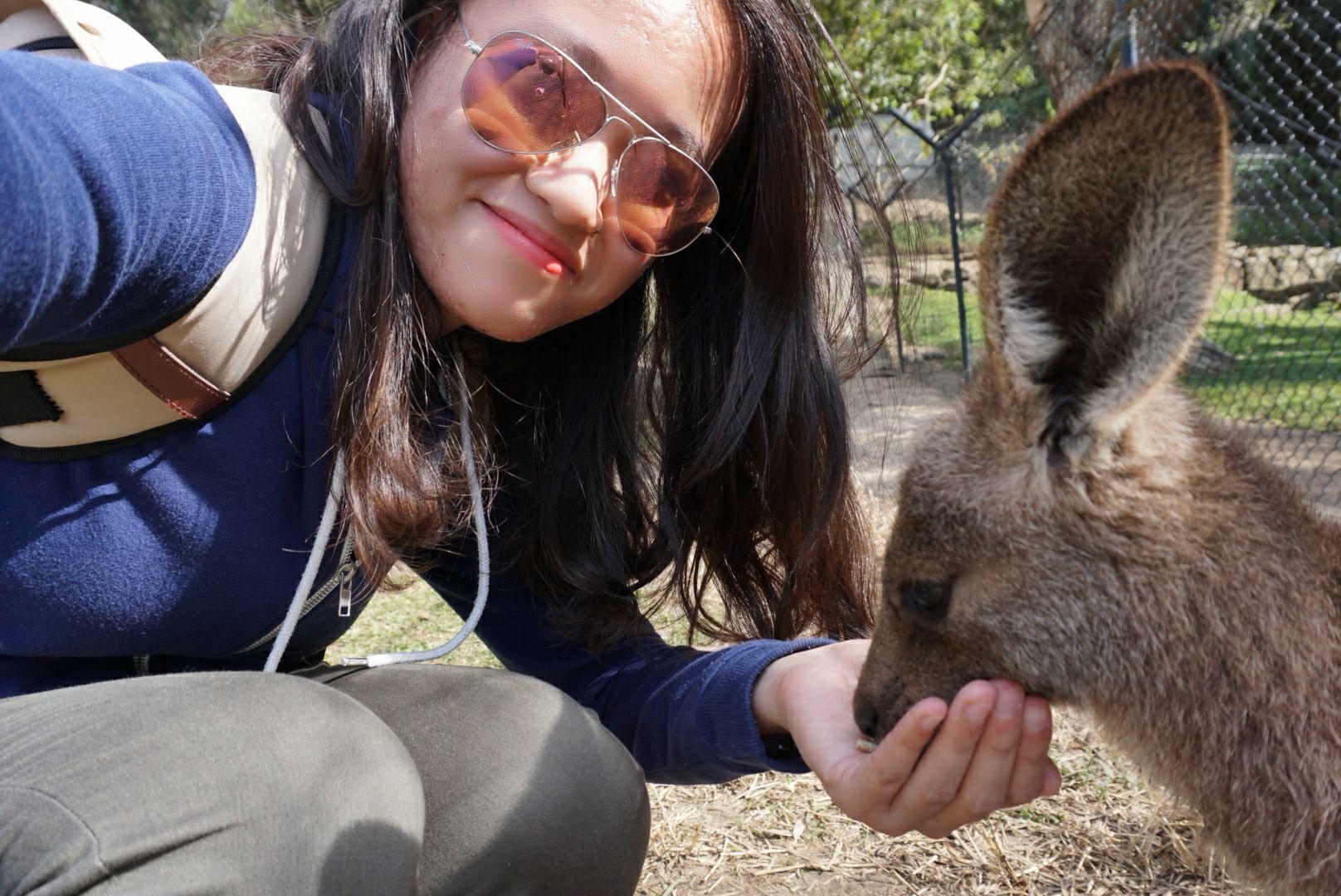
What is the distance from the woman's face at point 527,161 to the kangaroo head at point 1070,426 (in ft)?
2.02

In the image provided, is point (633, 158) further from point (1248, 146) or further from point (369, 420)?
point (1248, 146)

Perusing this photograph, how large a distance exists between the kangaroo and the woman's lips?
2.15 ft

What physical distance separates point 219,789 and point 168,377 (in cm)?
52

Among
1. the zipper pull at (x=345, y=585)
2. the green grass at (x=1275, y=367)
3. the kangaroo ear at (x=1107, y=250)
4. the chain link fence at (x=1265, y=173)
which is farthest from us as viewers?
the green grass at (x=1275, y=367)

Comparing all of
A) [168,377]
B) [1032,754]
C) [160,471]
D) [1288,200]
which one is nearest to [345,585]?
[160,471]

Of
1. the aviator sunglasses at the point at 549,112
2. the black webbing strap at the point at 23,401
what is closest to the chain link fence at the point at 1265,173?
the aviator sunglasses at the point at 549,112

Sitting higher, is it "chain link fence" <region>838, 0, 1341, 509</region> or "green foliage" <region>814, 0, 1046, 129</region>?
"green foliage" <region>814, 0, 1046, 129</region>

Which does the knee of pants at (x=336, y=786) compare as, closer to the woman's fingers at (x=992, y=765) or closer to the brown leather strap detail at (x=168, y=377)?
the brown leather strap detail at (x=168, y=377)

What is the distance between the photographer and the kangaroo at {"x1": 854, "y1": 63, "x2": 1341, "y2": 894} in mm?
1350

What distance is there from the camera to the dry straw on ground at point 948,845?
7.09ft

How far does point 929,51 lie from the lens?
17203 millimetres

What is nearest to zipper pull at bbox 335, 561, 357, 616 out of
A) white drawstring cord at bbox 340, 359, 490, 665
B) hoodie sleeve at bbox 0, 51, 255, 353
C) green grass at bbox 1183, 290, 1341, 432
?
white drawstring cord at bbox 340, 359, 490, 665

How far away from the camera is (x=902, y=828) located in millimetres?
1661

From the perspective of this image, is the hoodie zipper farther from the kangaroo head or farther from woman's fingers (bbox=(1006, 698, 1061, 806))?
woman's fingers (bbox=(1006, 698, 1061, 806))
